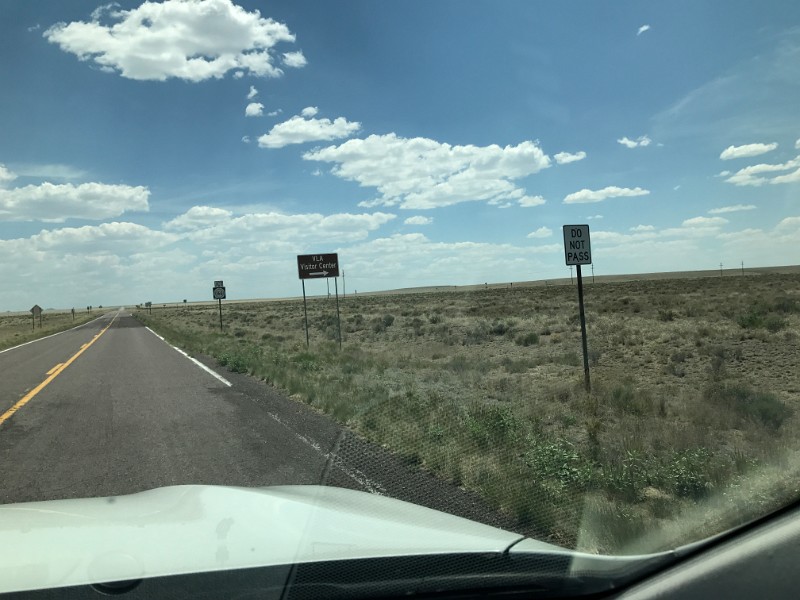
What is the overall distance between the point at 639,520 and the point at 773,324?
18830 millimetres

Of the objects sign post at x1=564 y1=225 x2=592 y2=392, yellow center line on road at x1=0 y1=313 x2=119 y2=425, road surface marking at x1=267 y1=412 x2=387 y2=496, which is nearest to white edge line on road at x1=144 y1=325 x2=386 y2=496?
road surface marking at x1=267 y1=412 x2=387 y2=496

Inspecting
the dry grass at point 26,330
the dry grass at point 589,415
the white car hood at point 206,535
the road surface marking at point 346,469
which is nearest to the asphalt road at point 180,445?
the road surface marking at point 346,469

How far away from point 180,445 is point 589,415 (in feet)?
20.0

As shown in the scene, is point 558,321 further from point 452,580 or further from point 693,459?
point 452,580

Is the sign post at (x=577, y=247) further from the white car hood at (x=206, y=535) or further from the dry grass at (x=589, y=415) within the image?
the white car hood at (x=206, y=535)

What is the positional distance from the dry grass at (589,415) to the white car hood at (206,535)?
1534mm

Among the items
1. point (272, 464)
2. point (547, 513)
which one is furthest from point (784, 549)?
point (272, 464)

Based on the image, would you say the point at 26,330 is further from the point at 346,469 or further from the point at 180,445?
the point at 346,469

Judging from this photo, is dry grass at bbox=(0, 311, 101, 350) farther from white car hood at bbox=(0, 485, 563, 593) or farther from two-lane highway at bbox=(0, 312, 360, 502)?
white car hood at bbox=(0, 485, 563, 593)

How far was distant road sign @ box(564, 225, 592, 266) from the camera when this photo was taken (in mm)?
11445

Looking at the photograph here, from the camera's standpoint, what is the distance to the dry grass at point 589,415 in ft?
18.5

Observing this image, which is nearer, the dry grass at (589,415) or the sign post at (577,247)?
the dry grass at (589,415)

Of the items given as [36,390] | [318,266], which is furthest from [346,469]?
[318,266]

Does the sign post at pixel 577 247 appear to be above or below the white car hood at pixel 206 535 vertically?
above
